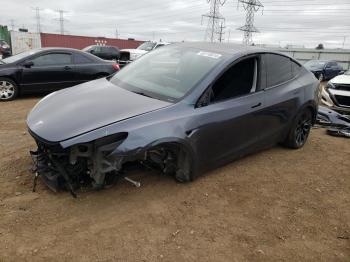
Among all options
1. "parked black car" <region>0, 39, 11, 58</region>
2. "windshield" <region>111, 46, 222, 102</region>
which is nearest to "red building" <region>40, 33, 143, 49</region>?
"parked black car" <region>0, 39, 11, 58</region>

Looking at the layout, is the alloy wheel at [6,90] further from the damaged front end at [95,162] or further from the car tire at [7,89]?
the damaged front end at [95,162]

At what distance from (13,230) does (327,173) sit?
3941 mm

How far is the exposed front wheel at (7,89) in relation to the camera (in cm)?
860

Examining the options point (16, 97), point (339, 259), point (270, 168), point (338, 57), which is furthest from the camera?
point (338, 57)

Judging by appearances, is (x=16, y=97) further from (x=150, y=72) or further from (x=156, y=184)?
(x=156, y=184)

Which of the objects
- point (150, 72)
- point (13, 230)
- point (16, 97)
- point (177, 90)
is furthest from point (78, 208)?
point (16, 97)

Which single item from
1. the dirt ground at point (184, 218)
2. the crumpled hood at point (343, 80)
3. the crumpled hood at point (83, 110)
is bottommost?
the dirt ground at point (184, 218)

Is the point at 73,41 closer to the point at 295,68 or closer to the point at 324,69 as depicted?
the point at 324,69

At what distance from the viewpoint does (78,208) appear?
3.46m

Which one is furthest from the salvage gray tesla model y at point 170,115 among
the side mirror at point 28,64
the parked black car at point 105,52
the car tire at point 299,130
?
the parked black car at point 105,52

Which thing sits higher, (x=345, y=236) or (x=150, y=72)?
(x=150, y=72)

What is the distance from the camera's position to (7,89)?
8.67m

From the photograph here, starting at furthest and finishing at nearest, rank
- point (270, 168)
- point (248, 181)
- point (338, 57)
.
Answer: point (338, 57) < point (270, 168) < point (248, 181)

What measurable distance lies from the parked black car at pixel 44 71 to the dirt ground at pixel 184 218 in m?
4.45
